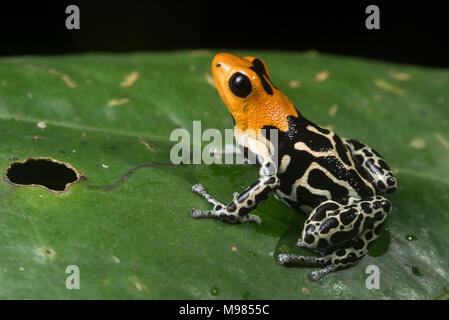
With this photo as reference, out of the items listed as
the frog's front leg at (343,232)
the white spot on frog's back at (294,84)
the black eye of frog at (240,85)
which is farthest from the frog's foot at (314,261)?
the white spot on frog's back at (294,84)

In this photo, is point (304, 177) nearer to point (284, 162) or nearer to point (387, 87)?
point (284, 162)

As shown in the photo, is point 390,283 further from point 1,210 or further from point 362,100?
point 1,210

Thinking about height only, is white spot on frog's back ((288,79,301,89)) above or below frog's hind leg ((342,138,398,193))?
above

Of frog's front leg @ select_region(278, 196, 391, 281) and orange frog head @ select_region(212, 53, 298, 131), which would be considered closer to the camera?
frog's front leg @ select_region(278, 196, 391, 281)

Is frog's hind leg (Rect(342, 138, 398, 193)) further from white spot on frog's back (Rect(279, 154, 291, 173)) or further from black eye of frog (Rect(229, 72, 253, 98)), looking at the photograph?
black eye of frog (Rect(229, 72, 253, 98))

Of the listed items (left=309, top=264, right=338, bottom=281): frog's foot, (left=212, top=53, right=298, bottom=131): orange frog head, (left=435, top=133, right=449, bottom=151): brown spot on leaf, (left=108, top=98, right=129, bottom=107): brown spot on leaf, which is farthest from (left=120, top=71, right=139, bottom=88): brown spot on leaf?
(left=435, top=133, right=449, bottom=151): brown spot on leaf

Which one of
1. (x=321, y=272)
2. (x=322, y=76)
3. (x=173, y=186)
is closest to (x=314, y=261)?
(x=321, y=272)
